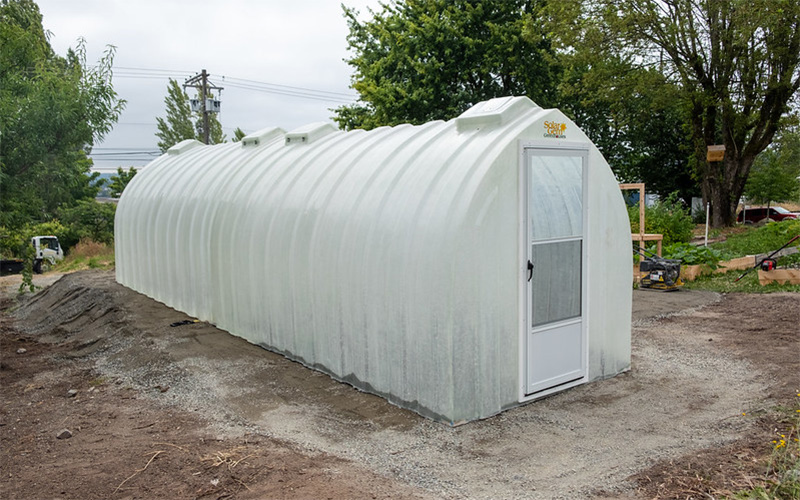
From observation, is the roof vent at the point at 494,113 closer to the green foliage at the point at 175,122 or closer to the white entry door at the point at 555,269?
the white entry door at the point at 555,269

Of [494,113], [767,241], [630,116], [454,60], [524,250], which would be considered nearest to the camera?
[524,250]

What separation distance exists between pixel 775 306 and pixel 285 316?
332 inches

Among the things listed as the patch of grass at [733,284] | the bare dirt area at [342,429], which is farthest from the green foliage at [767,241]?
the bare dirt area at [342,429]

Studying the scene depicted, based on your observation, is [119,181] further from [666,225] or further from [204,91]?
[666,225]

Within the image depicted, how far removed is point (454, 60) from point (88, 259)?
47.5 feet

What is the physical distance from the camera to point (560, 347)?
267 inches

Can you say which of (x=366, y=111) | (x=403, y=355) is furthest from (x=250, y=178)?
(x=366, y=111)

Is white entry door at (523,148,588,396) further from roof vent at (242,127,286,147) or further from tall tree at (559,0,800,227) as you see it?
tall tree at (559,0,800,227)

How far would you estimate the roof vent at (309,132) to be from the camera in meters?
9.91

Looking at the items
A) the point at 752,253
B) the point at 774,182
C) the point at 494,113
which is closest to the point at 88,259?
the point at 494,113

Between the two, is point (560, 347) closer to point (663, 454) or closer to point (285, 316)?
point (663, 454)

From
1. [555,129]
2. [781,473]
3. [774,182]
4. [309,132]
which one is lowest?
[781,473]

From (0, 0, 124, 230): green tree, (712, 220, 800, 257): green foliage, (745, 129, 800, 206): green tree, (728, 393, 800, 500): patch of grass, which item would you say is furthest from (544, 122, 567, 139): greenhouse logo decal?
(745, 129, 800, 206): green tree

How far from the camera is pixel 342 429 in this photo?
5.93m
